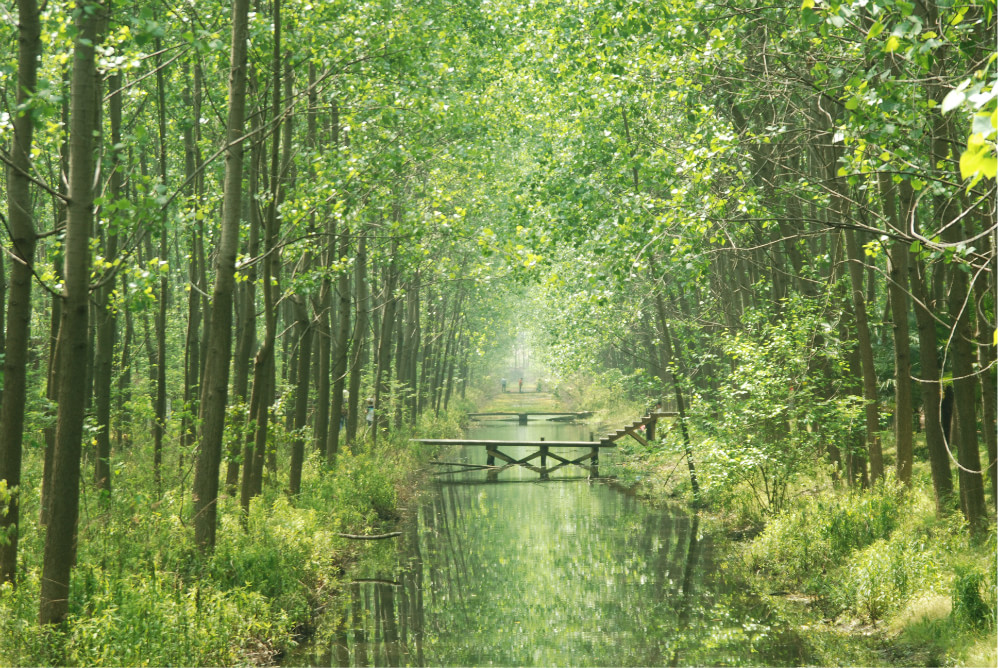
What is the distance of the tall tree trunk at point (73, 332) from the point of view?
601 centimetres

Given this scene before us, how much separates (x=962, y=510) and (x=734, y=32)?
6.98 m

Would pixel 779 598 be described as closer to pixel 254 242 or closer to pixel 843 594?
pixel 843 594

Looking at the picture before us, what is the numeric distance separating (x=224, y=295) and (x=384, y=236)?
434 cm

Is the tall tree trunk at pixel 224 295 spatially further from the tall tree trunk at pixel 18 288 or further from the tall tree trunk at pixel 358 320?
the tall tree trunk at pixel 358 320

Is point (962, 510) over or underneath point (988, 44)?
underneath

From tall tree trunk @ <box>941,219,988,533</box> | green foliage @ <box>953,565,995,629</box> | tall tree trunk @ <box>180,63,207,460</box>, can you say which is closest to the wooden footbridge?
tall tree trunk @ <box>180,63,207,460</box>

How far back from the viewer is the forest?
629cm

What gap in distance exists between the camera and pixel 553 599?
11.3 metres

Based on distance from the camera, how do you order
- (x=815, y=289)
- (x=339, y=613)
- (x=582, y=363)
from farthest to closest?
(x=582, y=363) < (x=815, y=289) < (x=339, y=613)

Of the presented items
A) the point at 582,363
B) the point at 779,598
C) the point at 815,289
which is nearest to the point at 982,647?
the point at 779,598

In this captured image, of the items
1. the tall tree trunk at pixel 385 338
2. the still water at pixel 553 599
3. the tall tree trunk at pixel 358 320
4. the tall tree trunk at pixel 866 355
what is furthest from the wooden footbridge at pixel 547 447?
the tall tree trunk at pixel 866 355

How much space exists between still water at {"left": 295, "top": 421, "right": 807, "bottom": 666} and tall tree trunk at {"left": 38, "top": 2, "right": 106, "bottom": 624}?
3311 mm

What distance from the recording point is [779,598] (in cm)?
1073

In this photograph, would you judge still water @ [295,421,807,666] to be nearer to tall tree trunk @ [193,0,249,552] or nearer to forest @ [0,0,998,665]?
forest @ [0,0,998,665]
